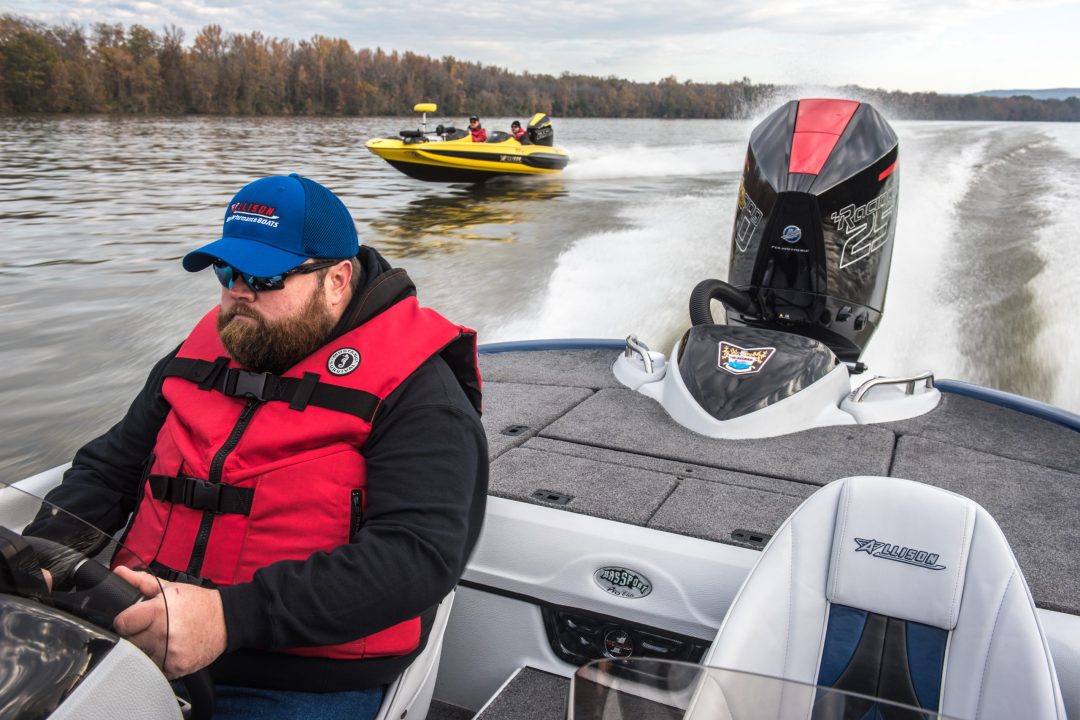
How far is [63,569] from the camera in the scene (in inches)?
40.6

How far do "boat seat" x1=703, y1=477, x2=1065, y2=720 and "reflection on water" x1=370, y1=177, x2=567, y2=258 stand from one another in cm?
774

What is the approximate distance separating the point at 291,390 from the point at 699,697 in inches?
32.0

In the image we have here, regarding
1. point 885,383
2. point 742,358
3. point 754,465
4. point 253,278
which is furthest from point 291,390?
point 885,383

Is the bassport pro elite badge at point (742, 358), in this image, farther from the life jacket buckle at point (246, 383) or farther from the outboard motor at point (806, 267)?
the life jacket buckle at point (246, 383)

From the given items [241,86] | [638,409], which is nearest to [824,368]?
[638,409]

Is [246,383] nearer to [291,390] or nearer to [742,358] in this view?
[291,390]

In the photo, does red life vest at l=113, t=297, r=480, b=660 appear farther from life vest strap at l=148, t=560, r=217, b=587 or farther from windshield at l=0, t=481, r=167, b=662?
windshield at l=0, t=481, r=167, b=662

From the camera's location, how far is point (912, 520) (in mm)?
1386

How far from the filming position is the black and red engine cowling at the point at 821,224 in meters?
3.21

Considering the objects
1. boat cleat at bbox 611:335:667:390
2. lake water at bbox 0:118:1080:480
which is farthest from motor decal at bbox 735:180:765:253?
lake water at bbox 0:118:1080:480

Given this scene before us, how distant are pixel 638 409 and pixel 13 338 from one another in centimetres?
474

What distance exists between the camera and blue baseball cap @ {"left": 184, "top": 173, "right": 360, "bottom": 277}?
4.60 ft

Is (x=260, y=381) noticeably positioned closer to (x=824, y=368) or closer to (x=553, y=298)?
(x=824, y=368)

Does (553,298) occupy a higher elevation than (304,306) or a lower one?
lower
